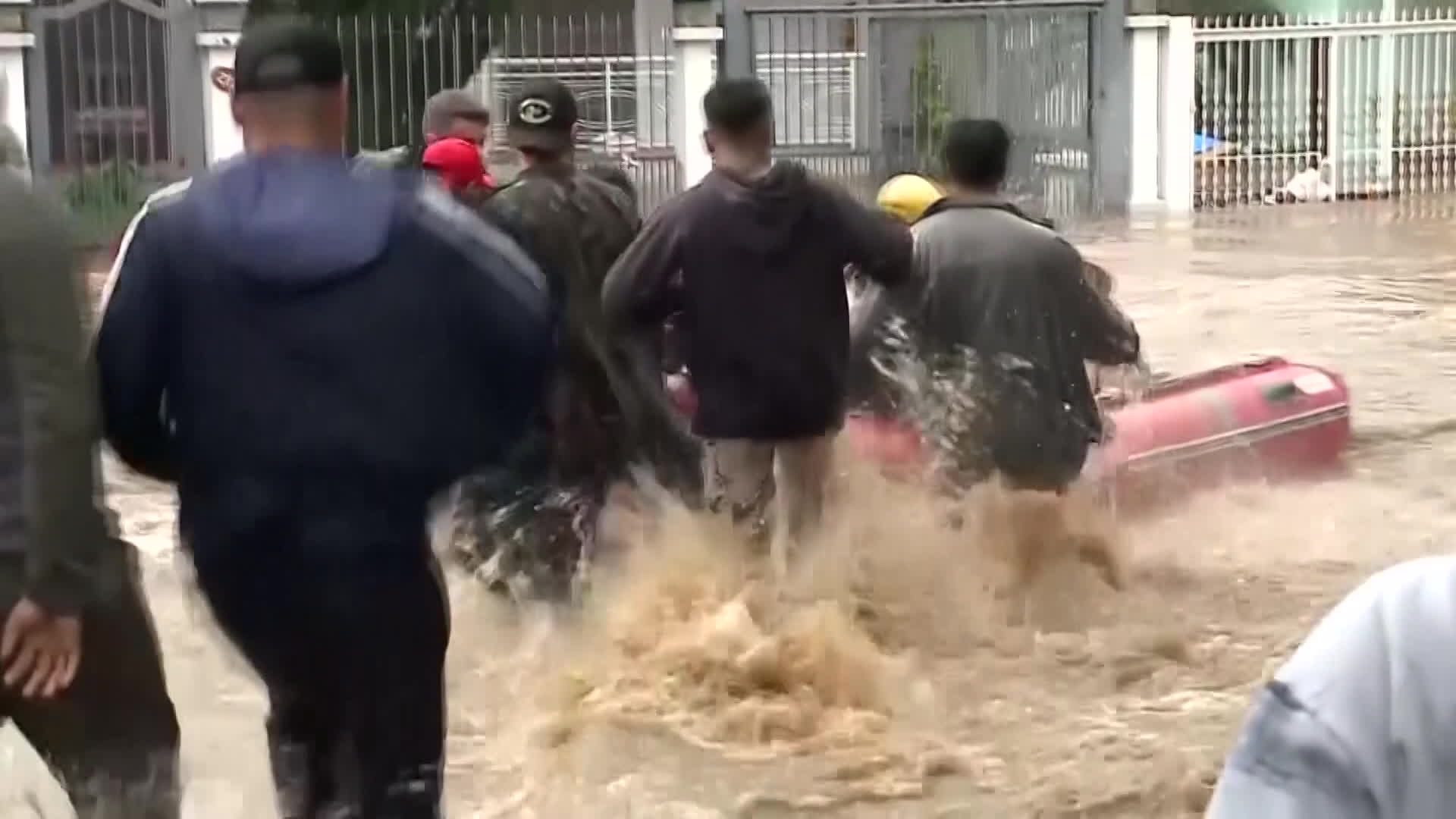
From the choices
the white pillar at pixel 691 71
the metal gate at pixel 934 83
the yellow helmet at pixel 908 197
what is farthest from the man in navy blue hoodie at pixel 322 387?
the metal gate at pixel 934 83

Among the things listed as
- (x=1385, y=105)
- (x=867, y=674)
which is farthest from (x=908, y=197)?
(x=1385, y=105)

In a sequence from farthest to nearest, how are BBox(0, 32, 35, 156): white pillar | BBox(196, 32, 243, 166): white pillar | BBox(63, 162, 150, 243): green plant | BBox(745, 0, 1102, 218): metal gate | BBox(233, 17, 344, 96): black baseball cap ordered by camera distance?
BBox(745, 0, 1102, 218): metal gate, BBox(196, 32, 243, 166): white pillar, BBox(0, 32, 35, 156): white pillar, BBox(63, 162, 150, 243): green plant, BBox(233, 17, 344, 96): black baseball cap

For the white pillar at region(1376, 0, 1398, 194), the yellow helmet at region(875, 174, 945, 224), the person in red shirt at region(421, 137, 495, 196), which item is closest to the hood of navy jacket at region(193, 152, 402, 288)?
the person in red shirt at region(421, 137, 495, 196)

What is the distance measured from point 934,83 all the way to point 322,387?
744 inches

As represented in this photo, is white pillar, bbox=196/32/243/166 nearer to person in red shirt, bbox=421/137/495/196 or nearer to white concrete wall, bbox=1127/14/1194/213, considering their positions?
white concrete wall, bbox=1127/14/1194/213

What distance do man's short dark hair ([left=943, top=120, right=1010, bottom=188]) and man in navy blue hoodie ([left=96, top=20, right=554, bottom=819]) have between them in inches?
132

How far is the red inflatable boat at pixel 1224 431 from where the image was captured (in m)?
8.58

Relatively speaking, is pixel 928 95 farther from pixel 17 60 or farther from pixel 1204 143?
pixel 17 60

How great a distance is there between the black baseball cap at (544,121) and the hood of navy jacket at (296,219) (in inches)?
126

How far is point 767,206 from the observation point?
6219mm

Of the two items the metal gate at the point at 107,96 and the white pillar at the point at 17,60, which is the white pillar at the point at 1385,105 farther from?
the white pillar at the point at 17,60

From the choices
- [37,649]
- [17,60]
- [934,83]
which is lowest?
[37,649]

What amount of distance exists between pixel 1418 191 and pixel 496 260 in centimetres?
2215

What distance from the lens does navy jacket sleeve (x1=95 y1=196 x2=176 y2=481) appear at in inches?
133
